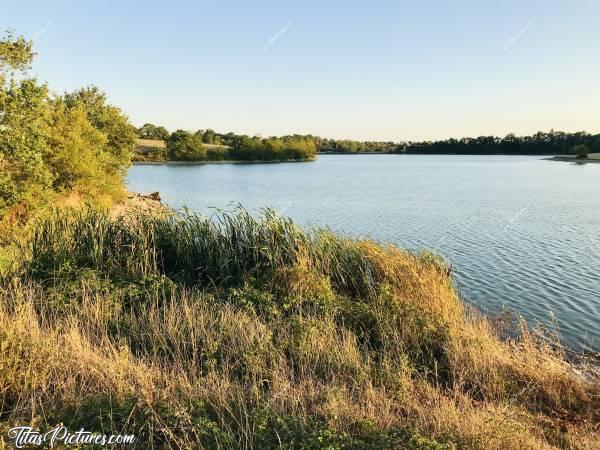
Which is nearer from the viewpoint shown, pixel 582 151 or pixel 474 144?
pixel 582 151

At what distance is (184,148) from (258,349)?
135396 mm

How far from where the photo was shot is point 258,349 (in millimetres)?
6164

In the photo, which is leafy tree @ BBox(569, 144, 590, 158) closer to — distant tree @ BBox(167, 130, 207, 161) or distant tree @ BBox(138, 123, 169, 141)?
distant tree @ BBox(167, 130, 207, 161)

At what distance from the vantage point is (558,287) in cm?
1448

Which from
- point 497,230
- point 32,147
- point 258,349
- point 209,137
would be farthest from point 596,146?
point 258,349

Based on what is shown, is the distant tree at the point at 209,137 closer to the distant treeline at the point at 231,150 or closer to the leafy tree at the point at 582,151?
the distant treeline at the point at 231,150

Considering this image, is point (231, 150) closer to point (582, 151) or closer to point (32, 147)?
point (582, 151)

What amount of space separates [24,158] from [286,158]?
137 m

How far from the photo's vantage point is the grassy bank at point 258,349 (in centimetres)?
449

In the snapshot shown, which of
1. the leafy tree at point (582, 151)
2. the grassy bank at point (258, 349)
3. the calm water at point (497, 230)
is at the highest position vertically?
the leafy tree at point (582, 151)

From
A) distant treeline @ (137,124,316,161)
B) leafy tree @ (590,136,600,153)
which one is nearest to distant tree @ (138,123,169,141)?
distant treeline @ (137,124,316,161)

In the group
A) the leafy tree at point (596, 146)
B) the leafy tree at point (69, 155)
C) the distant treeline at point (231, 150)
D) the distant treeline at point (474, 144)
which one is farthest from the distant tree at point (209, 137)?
the leafy tree at point (69, 155)

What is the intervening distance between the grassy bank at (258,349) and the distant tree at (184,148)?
128 metres

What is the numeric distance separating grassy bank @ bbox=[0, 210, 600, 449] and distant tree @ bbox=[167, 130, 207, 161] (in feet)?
419
